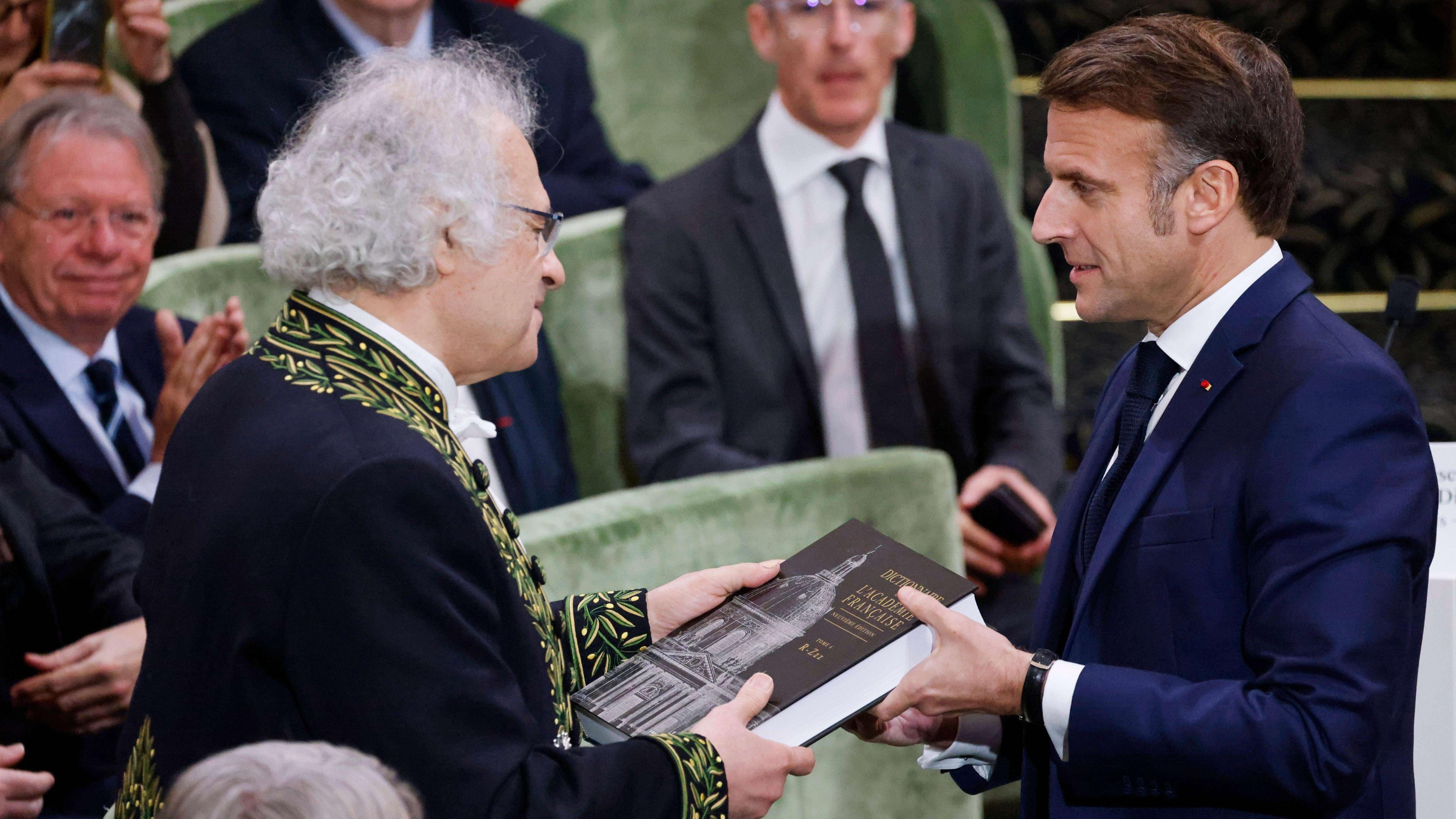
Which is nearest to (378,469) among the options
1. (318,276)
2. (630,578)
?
(318,276)

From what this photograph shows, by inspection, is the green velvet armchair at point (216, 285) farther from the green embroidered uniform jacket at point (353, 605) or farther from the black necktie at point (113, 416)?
the green embroidered uniform jacket at point (353, 605)

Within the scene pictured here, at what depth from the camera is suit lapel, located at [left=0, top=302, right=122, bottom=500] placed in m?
2.35

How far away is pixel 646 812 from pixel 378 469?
0.38 m

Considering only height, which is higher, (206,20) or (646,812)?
(206,20)

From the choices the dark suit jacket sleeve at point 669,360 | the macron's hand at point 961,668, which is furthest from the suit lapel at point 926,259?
the macron's hand at point 961,668

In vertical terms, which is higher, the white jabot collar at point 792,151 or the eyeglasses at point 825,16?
the eyeglasses at point 825,16

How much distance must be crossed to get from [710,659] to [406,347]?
452mm

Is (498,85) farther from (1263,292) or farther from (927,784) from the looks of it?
(927,784)

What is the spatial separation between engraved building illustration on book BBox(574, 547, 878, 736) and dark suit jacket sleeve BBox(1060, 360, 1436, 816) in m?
0.31

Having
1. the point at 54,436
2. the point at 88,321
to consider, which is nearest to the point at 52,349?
the point at 88,321

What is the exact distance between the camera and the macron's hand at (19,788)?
6.49ft

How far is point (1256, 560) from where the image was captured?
1.25m

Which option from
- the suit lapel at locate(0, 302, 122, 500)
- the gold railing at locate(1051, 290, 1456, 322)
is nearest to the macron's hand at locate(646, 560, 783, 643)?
the suit lapel at locate(0, 302, 122, 500)

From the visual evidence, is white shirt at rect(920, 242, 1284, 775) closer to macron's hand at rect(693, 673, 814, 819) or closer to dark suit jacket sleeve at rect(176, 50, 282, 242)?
macron's hand at rect(693, 673, 814, 819)
